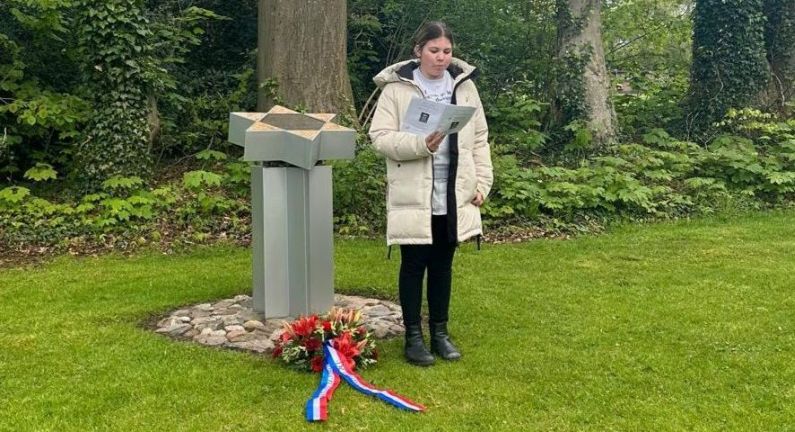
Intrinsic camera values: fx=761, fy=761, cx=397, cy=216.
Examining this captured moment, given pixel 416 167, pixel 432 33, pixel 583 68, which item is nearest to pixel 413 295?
pixel 416 167

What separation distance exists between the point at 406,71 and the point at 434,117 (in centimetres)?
45

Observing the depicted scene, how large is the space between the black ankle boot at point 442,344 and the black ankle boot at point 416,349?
81 mm

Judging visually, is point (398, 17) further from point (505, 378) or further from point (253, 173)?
point (505, 378)

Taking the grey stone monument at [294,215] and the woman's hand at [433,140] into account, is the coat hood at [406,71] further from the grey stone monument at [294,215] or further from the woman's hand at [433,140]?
the grey stone monument at [294,215]

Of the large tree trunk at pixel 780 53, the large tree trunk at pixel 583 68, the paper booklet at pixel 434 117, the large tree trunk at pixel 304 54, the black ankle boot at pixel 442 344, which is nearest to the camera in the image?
the paper booklet at pixel 434 117

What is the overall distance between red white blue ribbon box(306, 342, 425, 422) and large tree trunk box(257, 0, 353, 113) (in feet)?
17.7

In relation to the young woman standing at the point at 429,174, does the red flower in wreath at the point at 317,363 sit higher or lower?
lower

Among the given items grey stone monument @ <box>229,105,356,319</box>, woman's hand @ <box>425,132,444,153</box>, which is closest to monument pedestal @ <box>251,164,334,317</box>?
grey stone monument @ <box>229,105,356,319</box>

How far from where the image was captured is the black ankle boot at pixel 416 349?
399 cm

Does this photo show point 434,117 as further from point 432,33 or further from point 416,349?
point 416,349

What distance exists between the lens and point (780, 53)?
11.7 metres

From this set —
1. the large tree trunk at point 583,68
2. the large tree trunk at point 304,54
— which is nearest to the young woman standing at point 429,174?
the large tree trunk at point 304,54

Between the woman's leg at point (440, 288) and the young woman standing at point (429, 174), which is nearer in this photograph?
the young woman standing at point (429, 174)

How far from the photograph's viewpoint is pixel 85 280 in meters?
5.99
